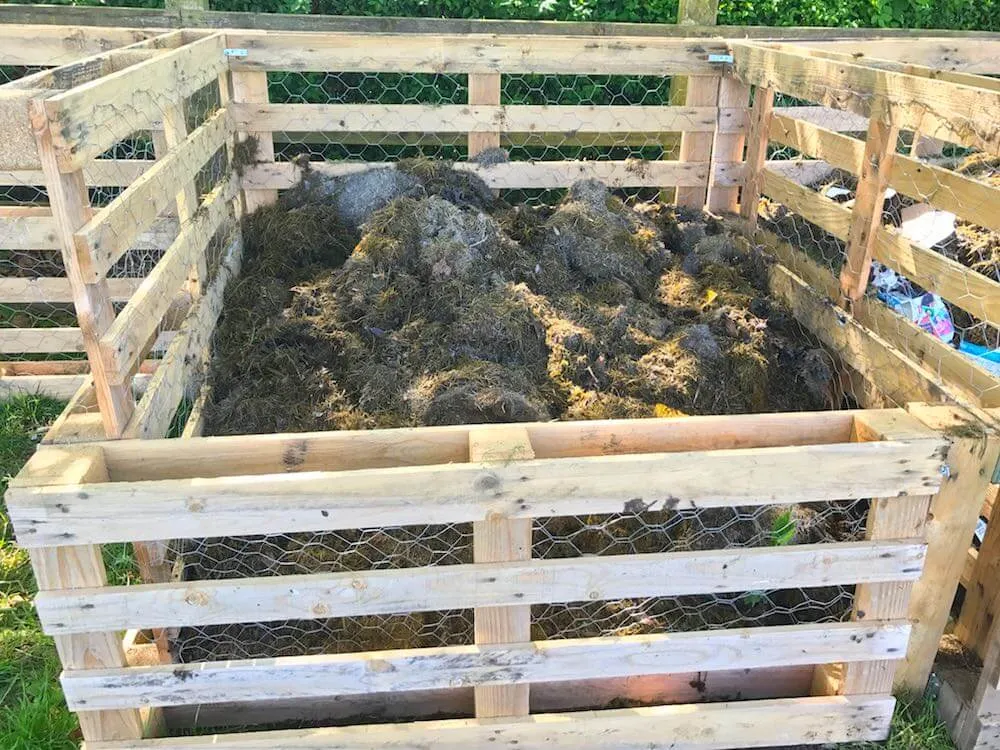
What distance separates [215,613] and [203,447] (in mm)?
398

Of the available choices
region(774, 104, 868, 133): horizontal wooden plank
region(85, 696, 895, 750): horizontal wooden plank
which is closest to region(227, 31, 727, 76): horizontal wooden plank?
region(774, 104, 868, 133): horizontal wooden plank

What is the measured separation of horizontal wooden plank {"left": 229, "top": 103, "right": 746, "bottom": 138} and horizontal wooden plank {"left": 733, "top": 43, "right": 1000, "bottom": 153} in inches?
17.8

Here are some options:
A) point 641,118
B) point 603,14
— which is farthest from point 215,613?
point 603,14

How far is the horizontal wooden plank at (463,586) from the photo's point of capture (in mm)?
1950

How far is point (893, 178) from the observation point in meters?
3.02

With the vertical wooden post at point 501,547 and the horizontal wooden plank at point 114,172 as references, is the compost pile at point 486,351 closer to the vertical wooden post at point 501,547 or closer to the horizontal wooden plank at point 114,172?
the vertical wooden post at point 501,547

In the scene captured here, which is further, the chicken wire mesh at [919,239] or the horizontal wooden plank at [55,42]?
the horizontal wooden plank at [55,42]

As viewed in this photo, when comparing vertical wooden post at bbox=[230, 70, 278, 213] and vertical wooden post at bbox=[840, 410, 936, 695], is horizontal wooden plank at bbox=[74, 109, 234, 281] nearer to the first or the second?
vertical wooden post at bbox=[230, 70, 278, 213]

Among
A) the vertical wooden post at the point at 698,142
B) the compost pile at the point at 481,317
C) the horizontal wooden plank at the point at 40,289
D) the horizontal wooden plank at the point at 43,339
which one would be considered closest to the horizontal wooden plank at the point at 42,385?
the horizontal wooden plank at the point at 43,339

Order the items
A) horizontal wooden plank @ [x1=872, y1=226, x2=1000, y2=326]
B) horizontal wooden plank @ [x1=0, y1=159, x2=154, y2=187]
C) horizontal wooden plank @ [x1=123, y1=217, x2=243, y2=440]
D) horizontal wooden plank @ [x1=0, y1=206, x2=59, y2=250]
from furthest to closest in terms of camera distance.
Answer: horizontal wooden plank @ [x1=0, y1=159, x2=154, y2=187] < horizontal wooden plank @ [x1=0, y1=206, x2=59, y2=250] < horizontal wooden plank @ [x1=872, y1=226, x2=1000, y2=326] < horizontal wooden plank @ [x1=123, y1=217, x2=243, y2=440]

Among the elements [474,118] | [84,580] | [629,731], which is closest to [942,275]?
[629,731]

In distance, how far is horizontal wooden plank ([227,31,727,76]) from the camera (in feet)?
12.6

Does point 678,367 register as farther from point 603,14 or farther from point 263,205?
point 603,14

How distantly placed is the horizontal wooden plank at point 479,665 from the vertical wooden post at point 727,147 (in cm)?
260
